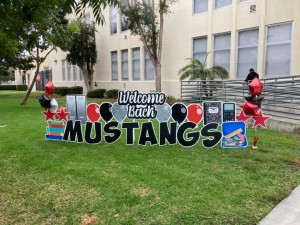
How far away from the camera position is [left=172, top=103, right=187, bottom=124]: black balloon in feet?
22.1

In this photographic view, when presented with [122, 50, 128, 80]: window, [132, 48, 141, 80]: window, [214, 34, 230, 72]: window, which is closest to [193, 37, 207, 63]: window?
[214, 34, 230, 72]: window

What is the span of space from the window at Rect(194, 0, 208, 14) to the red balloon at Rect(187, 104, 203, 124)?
9478 millimetres

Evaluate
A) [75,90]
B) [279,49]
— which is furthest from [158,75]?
[75,90]

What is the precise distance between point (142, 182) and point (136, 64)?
1597 centimetres

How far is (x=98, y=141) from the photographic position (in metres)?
7.12

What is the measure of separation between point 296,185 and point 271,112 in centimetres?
590

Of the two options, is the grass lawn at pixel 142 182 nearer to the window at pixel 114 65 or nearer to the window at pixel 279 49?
the window at pixel 279 49

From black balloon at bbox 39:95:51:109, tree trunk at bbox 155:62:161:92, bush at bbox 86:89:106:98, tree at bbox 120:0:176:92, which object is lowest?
bush at bbox 86:89:106:98

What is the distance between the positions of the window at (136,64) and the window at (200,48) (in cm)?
507

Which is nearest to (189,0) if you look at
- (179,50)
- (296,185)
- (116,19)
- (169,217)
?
(179,50)

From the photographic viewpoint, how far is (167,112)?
22.3 ft

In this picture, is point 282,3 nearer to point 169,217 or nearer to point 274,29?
point 274,29

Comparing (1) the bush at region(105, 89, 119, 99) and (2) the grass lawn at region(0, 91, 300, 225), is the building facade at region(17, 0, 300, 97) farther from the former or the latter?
(2) the grass lawn at region(0, 91, 300, 225)

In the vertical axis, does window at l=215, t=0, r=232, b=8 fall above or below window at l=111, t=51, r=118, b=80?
above
